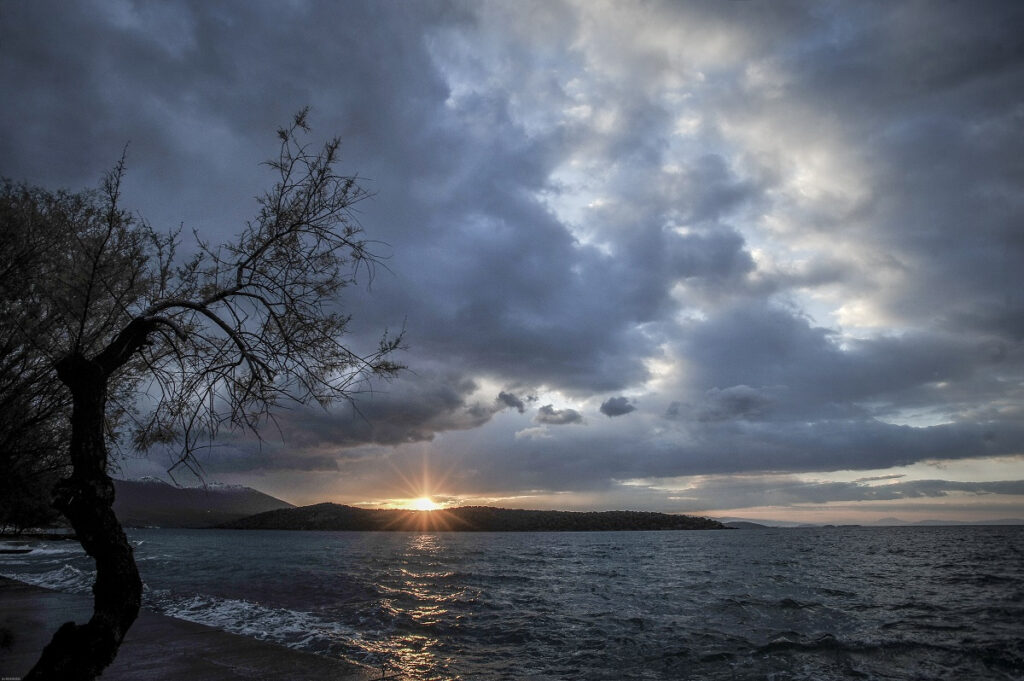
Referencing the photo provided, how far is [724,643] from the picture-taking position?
17.6 metres

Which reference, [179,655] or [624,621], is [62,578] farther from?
[624,621]

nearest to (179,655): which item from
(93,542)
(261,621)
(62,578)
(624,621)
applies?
(261,621)

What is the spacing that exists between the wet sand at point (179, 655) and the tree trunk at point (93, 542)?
28.4 feet

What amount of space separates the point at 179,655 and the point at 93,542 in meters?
12.0

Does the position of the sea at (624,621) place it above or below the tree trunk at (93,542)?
below

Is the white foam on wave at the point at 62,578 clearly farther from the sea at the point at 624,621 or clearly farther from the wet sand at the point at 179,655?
the wet sand at the point at 179,655

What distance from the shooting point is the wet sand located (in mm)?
12008

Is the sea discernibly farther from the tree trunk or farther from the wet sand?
the tree trunk

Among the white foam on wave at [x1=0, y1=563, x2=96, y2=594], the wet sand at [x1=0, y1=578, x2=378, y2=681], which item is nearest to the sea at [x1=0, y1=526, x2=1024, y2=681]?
the white foam on wave at [x1=0, y1=563, x2=96, y2=594]

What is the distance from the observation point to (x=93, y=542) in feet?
16.0

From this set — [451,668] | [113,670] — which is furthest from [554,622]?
[113,670]

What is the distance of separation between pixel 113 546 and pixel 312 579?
122ft

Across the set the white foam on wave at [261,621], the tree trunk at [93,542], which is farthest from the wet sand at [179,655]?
the tree trunk at [93,542]

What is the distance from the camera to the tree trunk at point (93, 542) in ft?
14.9
